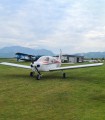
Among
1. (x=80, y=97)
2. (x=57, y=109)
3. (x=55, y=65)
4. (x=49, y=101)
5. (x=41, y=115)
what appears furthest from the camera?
(x=55, y=65)

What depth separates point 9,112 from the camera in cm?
1216

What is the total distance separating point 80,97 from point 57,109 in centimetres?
330

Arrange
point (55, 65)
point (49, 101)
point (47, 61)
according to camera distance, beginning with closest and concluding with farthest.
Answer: point (49, 101), point (47, 61), point (55, 65)

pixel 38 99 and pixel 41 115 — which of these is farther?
pixel 38 99

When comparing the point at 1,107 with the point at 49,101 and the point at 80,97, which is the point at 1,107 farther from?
the point at 80,97

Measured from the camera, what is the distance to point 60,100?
15.0 metres

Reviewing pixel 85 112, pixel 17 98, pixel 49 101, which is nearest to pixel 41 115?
pixel 85 112

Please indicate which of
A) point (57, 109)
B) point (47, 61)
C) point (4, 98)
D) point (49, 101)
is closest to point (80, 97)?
point (49, 101)

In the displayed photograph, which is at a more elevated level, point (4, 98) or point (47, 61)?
point (47, 61)

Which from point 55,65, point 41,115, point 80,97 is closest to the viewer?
point 41,115

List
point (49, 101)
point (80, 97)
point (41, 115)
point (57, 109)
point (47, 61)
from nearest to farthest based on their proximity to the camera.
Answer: point (41, 115), point (57, 109), point (49, 101), point (80, 97), point (47, 61)

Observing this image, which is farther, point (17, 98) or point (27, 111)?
point (17, 98)

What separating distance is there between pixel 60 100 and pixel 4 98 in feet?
10.3

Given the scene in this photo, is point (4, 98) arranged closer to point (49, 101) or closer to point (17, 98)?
point (17, 98)
